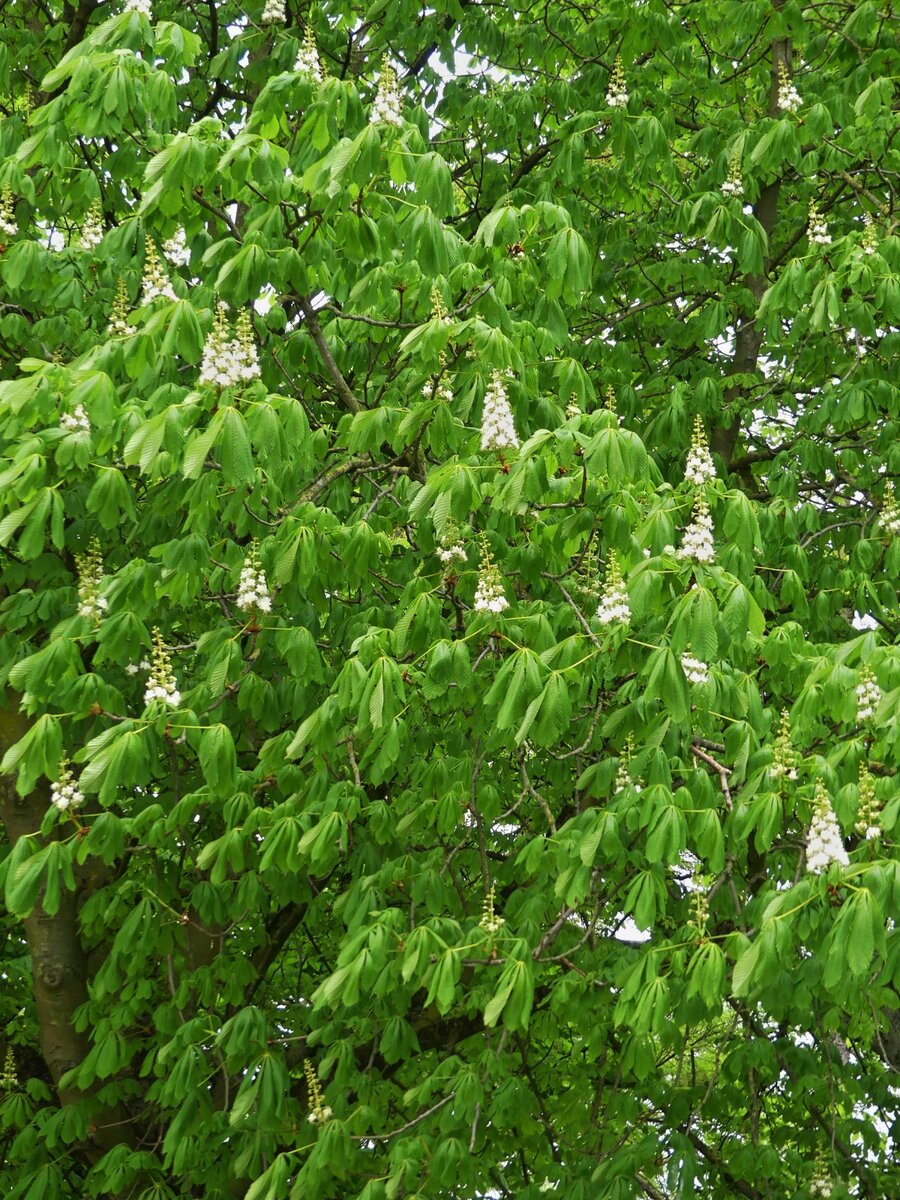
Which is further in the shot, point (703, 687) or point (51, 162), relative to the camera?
point (51, 162)

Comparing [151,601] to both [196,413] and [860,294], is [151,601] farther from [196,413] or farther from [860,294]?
[860,294]

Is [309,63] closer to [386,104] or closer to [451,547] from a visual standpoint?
[386,104]

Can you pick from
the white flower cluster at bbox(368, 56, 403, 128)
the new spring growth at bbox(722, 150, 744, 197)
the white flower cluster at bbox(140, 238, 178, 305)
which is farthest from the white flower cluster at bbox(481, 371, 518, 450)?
the new spring growth at bbox(722, 150, 744, 197)

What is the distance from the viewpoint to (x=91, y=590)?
504cm

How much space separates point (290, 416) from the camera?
4.51m

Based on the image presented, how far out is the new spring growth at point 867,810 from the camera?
374 cm

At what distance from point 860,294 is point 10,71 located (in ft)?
15.2

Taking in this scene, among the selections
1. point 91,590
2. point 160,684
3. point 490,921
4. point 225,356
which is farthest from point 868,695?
point 91,590

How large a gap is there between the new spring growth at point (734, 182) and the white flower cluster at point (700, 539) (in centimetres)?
328

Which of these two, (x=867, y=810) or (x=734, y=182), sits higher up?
(x=734, y=182)

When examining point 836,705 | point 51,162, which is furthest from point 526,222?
point 836,705

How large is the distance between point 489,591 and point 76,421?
1.45 meters

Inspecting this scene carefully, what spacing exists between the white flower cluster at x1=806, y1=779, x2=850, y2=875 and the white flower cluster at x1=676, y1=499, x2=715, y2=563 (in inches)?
30.4

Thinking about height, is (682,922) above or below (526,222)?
below
